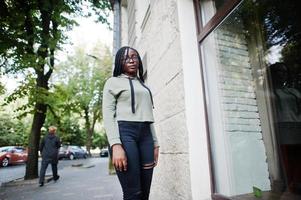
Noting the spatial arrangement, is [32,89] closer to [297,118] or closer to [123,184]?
[123,184]

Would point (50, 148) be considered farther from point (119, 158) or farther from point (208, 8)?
point (208, 8)

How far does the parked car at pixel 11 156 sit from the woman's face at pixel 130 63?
18678 mm

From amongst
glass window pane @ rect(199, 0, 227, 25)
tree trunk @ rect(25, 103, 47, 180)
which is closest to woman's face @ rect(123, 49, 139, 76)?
glass window pane @ rect(199, 0, 227, 25)

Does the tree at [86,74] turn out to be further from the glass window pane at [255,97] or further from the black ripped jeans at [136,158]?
the black ripped jeans at [136,158]

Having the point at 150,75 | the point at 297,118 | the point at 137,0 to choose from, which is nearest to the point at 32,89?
the point at 137,0

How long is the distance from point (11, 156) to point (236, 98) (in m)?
19.9

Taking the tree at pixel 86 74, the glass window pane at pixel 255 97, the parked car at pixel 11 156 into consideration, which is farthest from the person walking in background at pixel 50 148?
the tree at pixel 86 74

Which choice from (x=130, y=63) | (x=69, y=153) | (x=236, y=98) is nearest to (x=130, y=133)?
(x=130, y=63)

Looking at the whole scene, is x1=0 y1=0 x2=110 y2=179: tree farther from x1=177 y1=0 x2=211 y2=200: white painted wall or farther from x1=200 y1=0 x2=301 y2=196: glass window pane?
x1=200 y1=0 x2=301 y2=196: glass window pane

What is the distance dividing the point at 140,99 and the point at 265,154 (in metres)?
1.20

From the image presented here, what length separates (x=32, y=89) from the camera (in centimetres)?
978

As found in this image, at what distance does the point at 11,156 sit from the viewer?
19.2 meters

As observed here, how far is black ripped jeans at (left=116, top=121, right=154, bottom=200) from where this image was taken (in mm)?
2188

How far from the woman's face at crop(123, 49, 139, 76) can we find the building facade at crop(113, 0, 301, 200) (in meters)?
0.52
